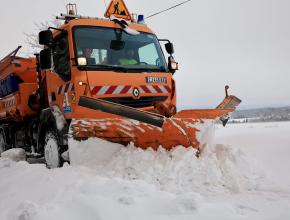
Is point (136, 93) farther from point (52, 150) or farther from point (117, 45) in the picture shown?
point (52, 150)

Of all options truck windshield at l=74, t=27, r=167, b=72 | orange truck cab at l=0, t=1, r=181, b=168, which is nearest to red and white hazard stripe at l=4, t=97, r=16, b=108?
orange truck cab at l=0, t=1, r=181, b=168

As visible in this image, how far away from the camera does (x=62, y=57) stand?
605cm

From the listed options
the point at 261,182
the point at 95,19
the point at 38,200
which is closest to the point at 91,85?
the point at 95,19

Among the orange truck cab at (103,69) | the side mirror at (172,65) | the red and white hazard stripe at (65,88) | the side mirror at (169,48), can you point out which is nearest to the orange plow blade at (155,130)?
the orange truck cab at (103,69)

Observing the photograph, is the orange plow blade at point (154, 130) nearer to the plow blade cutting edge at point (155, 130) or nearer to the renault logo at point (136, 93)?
the plow blade cutting edge at point (155, 130)

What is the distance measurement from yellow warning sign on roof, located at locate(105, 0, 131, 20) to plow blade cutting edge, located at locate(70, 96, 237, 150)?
235 centimetres

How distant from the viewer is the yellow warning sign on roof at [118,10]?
664cm

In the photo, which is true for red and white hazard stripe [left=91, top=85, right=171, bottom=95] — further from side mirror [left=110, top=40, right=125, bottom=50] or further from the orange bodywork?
side mirror [left=110, top=40, right=125, bottom=50]

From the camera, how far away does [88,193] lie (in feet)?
11.2

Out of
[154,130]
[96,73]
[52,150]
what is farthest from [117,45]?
[52,150]

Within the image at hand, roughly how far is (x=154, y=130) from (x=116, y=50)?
1746 mm

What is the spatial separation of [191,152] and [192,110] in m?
0.69

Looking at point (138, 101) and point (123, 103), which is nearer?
point (123, 103)

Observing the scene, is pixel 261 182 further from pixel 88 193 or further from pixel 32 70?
pixel 32 70
